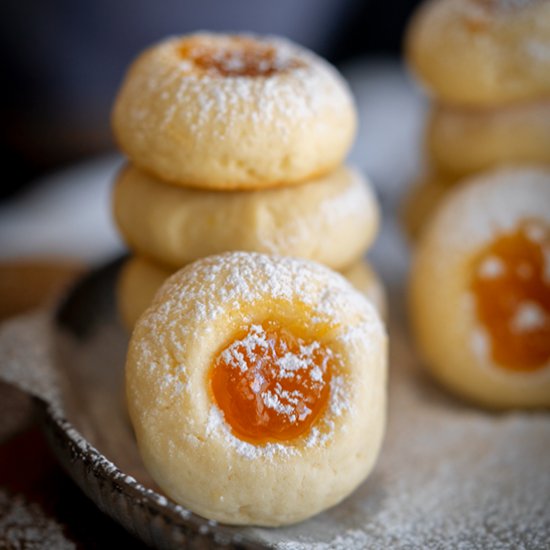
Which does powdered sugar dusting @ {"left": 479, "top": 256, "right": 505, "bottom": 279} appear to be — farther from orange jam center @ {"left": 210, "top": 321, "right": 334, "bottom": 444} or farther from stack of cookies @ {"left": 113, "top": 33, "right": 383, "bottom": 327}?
orange jam center @ {"left": 210, "top": 321, "right": 334, "bottom": 444}

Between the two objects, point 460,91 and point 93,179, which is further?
point 93,179

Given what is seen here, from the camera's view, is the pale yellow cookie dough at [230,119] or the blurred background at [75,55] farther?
→ the blurred background at [75,55]

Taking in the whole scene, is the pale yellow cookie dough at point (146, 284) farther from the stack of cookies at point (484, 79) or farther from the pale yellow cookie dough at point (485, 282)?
the stack of cookies at point (484, 79)

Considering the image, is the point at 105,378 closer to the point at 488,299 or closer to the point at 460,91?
the point at 488,299

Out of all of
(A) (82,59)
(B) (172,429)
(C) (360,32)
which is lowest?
(C) (360,32)

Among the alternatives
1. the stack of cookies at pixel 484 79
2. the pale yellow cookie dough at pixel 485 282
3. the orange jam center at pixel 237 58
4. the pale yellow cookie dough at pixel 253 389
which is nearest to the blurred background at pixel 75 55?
the stack of cookies at pixel 484 79

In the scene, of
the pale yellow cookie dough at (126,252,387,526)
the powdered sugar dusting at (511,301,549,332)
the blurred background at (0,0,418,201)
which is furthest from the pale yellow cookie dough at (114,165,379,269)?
the blurred background at (0,0,418,201)

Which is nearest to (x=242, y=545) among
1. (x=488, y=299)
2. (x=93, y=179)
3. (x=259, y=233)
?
(x=259, y=233)
